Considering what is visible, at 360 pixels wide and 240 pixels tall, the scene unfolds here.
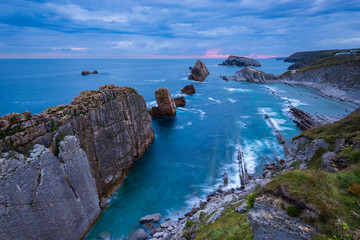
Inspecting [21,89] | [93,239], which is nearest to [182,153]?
[93,239]

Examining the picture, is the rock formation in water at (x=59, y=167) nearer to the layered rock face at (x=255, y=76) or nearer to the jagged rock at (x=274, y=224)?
the jagged rock at (x=274, y=224)

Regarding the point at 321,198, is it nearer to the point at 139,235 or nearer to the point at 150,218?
the point at 139,235

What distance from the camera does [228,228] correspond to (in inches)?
612

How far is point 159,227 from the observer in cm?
2388

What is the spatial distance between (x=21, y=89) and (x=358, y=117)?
400 ft

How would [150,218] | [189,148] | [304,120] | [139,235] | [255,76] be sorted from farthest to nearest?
[255,76], [304,120], [189,148], [150,218], [139,235]

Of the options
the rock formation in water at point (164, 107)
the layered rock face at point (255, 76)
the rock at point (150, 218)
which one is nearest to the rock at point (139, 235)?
the rock at point (150, 218)

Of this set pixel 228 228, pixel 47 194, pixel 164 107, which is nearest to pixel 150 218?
pixel 47 194

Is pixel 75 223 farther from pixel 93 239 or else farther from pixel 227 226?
pixel 227 226

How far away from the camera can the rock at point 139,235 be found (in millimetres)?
22319

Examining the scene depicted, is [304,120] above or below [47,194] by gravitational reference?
below

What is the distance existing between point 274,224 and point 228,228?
259 inches

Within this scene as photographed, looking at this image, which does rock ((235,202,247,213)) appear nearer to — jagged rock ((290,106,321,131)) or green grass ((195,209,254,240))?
green grass ((195,209,254,240))

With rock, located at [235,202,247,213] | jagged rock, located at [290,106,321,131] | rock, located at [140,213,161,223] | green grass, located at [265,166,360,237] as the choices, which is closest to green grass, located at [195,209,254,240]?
rock, located at [235,202,247,213]
